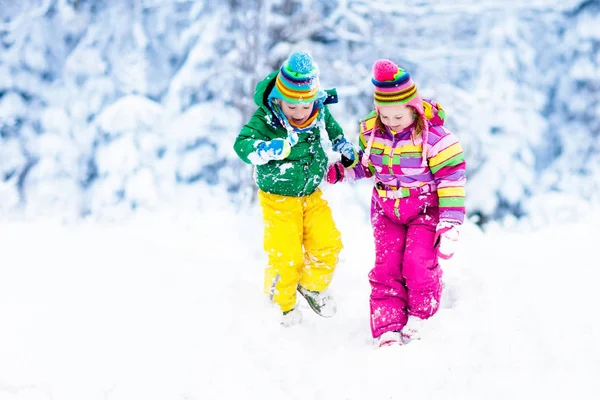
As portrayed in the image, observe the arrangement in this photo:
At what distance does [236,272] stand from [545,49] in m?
11.9

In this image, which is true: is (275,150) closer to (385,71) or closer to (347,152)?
(347,152)

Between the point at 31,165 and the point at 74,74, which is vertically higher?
the point at 74,74

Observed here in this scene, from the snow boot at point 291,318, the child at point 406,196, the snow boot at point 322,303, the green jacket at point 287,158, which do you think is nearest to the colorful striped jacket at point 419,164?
the child at point 406,196

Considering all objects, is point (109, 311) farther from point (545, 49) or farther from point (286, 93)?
point (545, 49)

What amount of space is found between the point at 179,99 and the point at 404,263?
10.2 metres

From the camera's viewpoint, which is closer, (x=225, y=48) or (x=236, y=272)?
(x=236, y=272)

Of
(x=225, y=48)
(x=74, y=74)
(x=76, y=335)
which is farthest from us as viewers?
(x=74, y=74)

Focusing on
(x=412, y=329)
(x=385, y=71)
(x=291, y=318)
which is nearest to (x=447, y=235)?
(x=412, y=329)

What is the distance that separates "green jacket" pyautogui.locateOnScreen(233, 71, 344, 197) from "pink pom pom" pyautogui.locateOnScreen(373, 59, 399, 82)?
24.4 inches

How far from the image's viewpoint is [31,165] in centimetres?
1340

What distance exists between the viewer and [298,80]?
339 cm

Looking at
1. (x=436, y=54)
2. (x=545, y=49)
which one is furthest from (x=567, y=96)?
(x=436, y=54)

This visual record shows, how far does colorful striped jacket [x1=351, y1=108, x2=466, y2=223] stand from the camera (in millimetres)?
3260

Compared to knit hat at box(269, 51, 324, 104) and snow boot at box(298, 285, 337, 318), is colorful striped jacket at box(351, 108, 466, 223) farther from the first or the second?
snow boot at box(298, 285, 337, 318)
